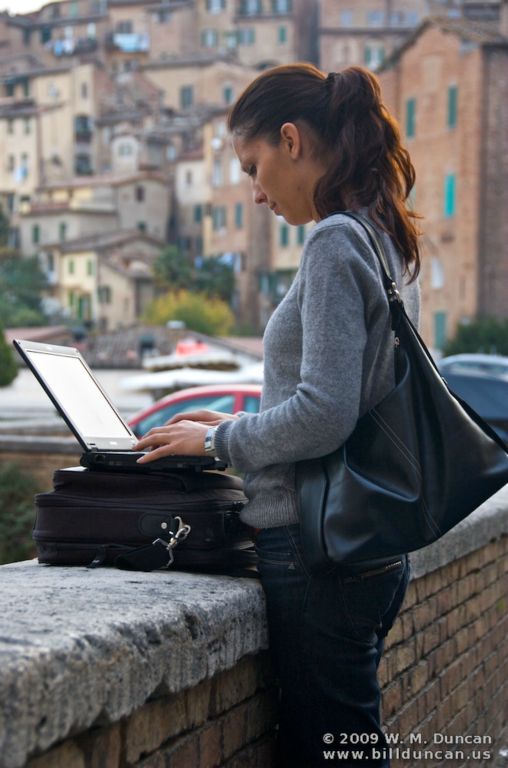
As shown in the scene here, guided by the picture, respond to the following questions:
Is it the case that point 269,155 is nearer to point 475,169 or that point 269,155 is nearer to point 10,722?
point 10,722

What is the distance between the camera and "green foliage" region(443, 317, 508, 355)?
48.4 m

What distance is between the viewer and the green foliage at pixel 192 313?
6888 centimetres

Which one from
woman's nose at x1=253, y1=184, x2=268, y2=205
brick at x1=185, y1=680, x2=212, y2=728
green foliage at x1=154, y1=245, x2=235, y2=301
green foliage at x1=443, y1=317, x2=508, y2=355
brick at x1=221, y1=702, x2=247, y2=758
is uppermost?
woman's nose at x1=253, y1=184, x2=268, y2=205

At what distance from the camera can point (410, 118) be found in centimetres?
5316

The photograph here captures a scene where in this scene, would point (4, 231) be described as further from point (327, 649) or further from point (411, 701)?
point (327, 649)

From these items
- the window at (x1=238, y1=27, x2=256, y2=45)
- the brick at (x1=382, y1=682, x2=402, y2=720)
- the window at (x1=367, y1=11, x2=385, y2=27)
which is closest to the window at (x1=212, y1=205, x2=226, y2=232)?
the window at (x1=367, y1=11, x2=385, y2=27)

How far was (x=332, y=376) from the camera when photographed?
8.52ft

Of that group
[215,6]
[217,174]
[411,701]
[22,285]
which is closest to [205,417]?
[411,701]

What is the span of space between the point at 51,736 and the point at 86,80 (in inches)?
3530

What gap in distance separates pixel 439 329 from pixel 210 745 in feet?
168

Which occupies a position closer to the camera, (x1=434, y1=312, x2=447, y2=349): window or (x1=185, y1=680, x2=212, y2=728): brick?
(x1=185, y1=680, x2=212, y2=728): brick

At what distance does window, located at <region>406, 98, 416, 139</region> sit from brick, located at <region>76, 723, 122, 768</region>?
51958 mm

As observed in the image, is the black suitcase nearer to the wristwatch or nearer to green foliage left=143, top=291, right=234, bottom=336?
the wristwatch

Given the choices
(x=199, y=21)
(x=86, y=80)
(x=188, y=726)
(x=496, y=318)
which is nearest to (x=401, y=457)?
(x=188, y=726)
